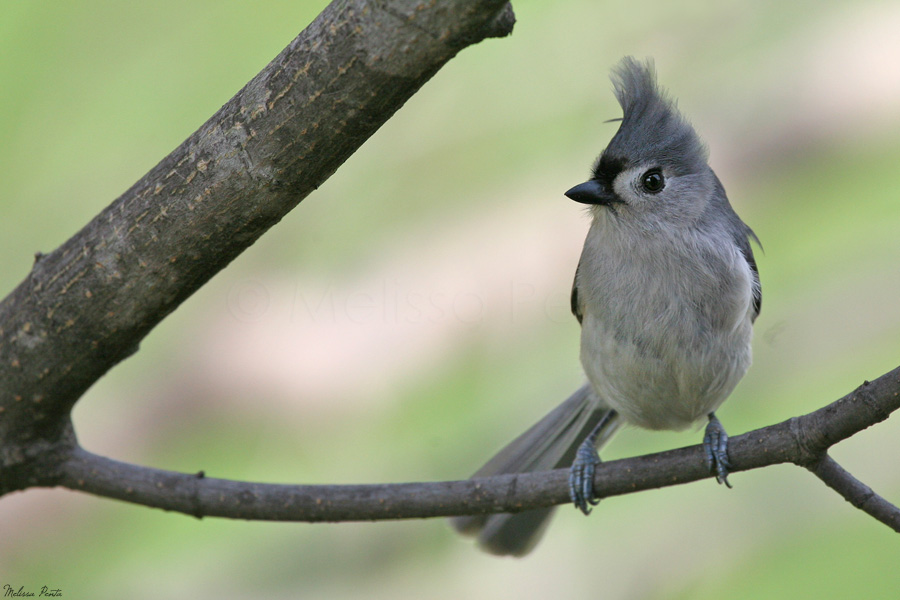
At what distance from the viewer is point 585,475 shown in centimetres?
145

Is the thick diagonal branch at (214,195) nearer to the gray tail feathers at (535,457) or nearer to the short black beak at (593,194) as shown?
the short black beak at (593,194)

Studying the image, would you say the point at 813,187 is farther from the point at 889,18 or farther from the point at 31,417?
the point at 31,417

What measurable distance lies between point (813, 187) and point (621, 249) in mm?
1020

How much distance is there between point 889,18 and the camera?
7.52ft

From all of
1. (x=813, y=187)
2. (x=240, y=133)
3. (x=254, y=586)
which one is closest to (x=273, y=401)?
(x=254, y=586)

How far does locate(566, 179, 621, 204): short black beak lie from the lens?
1.50 m

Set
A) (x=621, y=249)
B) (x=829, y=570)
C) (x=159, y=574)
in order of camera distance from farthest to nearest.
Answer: (x=159, y=574), (x=829, y=570), (x=621, y=249)

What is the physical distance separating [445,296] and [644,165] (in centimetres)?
86

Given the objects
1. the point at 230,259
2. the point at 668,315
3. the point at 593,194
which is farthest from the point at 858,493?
the point at 230,259

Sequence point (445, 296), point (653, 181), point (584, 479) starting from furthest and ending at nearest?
point (445, 296)
point (653, 181)
point (584, 479)

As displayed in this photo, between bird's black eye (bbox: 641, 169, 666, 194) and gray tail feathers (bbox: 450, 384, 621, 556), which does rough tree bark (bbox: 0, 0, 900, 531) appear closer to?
gray tail feathers (bbox: 450, 384, 621, 556)

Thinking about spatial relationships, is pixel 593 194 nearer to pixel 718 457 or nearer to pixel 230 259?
pixel 718 457

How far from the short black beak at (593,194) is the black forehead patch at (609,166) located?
0.02 meters

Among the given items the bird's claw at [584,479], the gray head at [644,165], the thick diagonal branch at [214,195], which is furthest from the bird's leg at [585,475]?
the thick diagonal branch at [214,195]
